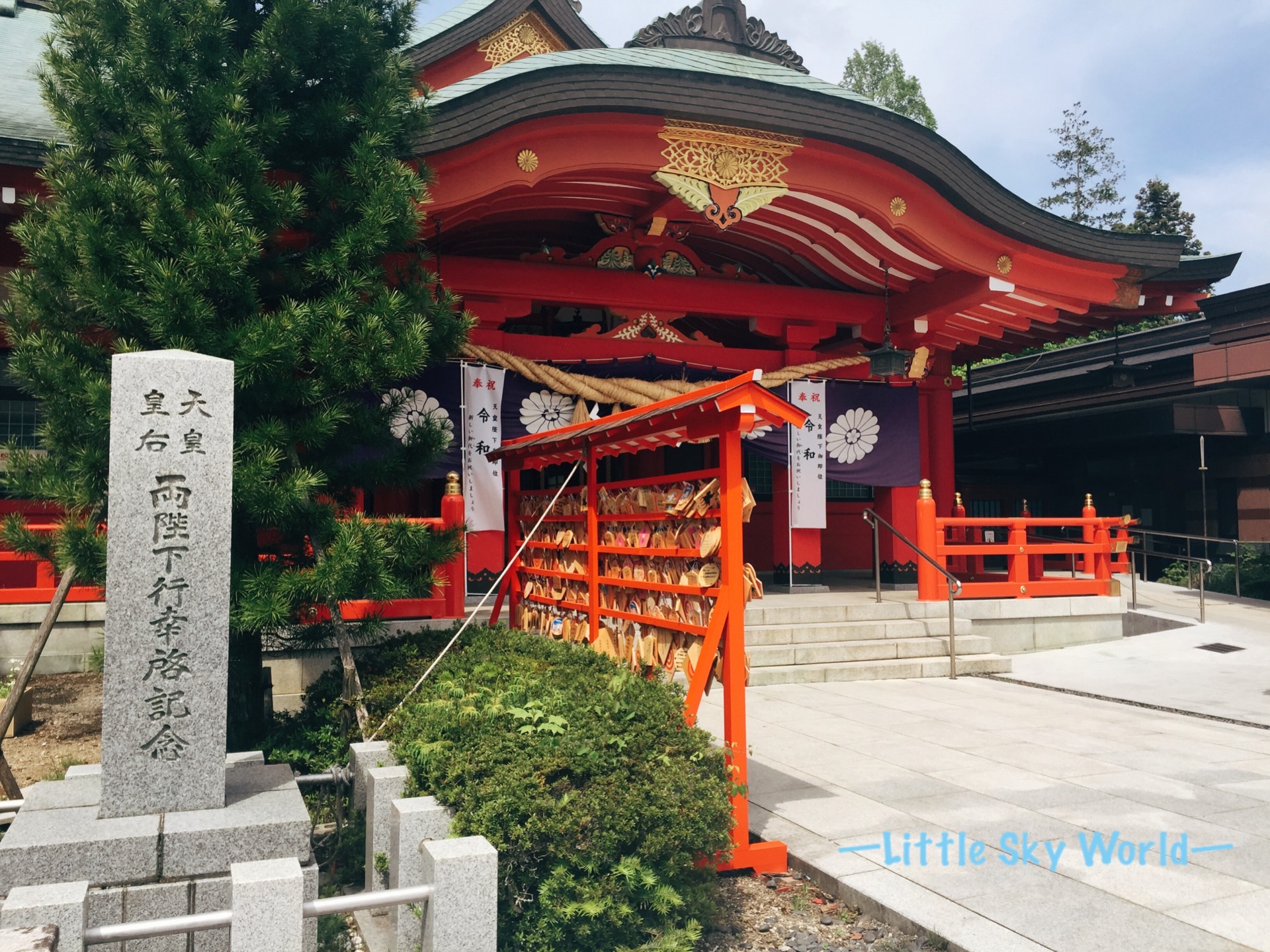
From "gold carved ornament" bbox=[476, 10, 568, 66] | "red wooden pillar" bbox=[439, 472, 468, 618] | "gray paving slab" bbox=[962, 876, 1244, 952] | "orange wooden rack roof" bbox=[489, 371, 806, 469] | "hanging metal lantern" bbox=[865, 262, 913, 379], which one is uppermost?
"gold carved ornament" bbox=[476, 10, 568, 66]

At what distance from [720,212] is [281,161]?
499cm

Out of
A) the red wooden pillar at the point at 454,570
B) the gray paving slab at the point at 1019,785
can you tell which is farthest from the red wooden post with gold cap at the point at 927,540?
the red wooden pillar at the point at 454,570

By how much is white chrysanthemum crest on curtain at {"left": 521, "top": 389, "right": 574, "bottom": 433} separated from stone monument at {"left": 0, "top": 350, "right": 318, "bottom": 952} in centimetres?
709

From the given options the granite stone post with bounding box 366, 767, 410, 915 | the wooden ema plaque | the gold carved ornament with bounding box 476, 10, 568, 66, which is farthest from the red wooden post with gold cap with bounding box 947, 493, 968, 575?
the granite stone post with bounding box 366, 767, 410, 915

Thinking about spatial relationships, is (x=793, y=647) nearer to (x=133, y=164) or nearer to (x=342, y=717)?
(x=342, y=717)

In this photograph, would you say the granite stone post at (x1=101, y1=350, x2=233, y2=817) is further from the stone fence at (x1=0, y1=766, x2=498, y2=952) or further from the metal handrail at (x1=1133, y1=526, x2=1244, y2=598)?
the metal handrail at (x1=1133, y1=526, x2=1244, y2=598)

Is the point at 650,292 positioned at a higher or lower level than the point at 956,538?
higher

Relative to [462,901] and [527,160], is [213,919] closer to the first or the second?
[462,901]

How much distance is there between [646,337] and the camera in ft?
40.1

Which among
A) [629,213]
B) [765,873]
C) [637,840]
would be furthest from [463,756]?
[629,213]

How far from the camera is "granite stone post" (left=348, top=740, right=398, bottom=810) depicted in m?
4.95

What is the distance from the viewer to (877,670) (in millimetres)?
9906

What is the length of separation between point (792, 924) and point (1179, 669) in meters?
8.01

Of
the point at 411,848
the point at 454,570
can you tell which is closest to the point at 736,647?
the point at 411,848
